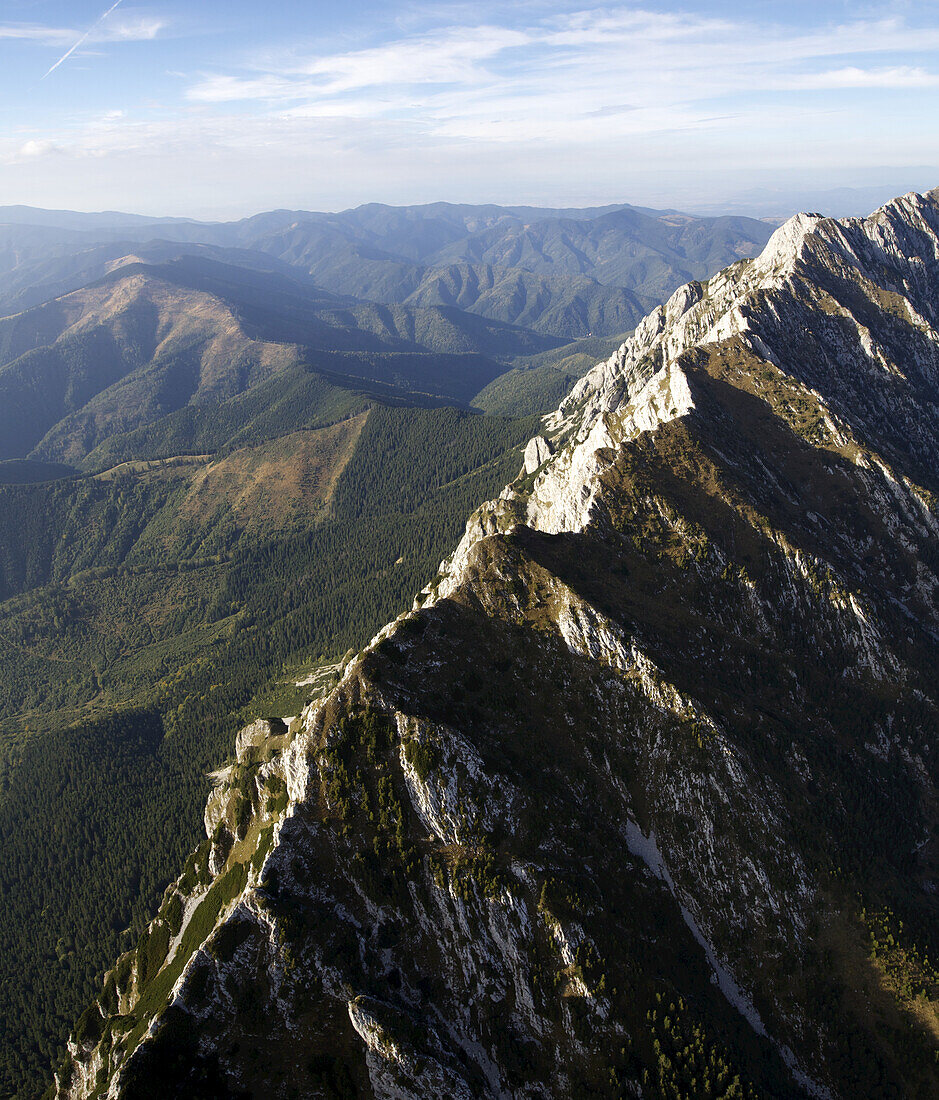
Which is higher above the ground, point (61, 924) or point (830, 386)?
point (830, 386)

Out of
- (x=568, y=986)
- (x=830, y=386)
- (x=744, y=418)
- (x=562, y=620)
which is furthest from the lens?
(x=830, y=386)

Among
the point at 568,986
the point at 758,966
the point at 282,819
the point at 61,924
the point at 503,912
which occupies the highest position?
the point at 282,819

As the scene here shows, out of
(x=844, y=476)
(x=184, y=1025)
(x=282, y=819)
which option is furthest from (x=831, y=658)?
(x=184, y=1025)

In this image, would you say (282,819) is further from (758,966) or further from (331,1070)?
(758,966)

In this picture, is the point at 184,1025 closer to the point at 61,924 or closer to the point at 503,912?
the point at 503,912

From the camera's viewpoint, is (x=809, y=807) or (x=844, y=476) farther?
(x=844, y=476)

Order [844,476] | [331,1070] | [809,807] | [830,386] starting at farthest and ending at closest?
[830,386]
[844,476]
[809,807]
[331,1070]

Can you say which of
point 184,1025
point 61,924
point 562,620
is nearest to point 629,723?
point 562,620
